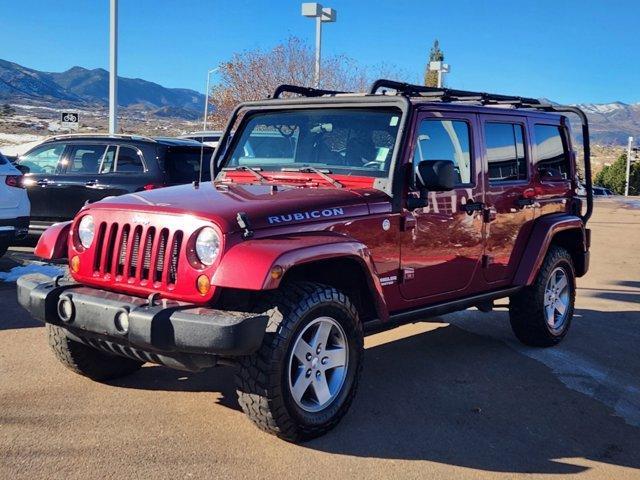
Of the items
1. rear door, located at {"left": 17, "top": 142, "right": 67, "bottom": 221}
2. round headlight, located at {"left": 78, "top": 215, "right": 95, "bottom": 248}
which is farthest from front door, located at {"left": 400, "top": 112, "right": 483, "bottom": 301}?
rear door, located at {"left": 17, "top": 142, "right": 67, "bottom": 221}

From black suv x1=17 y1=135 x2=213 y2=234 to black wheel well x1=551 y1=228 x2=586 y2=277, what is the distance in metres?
4.59

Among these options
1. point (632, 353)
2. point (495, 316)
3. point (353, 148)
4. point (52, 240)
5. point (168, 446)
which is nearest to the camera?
point (168, 446)

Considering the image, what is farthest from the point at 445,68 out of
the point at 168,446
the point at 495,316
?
the point at 168,446

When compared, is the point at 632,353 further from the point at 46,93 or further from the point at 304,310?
the point at 46,93

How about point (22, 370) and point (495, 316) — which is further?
point (495, 316)

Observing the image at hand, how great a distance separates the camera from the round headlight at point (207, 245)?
148 inches

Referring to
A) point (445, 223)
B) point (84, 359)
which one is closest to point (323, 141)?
point (445, 223)

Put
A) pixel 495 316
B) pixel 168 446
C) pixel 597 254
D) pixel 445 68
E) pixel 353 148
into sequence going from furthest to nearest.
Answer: pixel 445 68
pixel 597 254
pixel 495 316
pixel 353 148
pixel 168 446

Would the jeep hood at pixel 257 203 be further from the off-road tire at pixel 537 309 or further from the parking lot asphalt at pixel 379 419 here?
the off-road tire at pixel 537 309

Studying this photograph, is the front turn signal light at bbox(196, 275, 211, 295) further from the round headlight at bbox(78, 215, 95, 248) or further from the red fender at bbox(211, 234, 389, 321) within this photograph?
the round headlight at bbox(78, 215, 95, 248)

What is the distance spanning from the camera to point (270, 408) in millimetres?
3721

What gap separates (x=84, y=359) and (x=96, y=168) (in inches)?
216

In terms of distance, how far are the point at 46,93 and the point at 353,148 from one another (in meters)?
173

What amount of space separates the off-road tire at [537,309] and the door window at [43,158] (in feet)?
22.2
